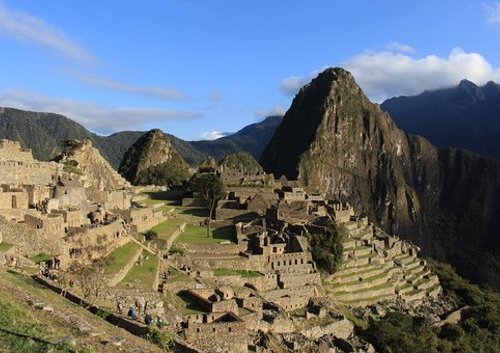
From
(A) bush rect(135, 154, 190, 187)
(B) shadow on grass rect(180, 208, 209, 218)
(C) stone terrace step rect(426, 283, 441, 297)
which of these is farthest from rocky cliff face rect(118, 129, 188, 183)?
(C) stone terrace step rect(426, 283, 441, 297)

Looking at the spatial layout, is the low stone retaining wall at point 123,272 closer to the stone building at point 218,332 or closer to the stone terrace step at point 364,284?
the stone building at point 218,332

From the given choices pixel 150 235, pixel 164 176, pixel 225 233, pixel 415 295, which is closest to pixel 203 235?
pixel 225 233

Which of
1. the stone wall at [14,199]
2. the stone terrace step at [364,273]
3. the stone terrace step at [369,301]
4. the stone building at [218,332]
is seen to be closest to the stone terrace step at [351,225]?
the stone terrace step at [364,273]

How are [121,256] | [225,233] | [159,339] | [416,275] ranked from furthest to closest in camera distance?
1. [416,275]
2. [225,233]
3. [121,256]
4. [159,339]

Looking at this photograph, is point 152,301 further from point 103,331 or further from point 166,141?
point 166,141

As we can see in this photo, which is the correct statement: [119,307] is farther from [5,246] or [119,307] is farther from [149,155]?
[149,155]

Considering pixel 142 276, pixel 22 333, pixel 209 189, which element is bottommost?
pixel 142 276

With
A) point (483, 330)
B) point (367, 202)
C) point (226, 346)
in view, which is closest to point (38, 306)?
point (226, 346)
